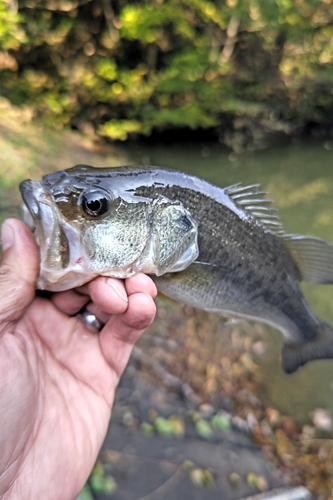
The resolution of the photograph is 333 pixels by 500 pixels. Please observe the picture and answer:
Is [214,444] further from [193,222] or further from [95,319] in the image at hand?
[193,222]

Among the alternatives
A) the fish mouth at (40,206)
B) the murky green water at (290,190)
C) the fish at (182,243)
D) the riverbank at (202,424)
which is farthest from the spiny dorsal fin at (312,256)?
the murky green water at (290,190)

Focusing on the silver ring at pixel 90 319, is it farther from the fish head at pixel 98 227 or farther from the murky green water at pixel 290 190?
the murky green water at pixel 290 190

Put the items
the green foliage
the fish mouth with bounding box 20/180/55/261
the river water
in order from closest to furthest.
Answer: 1. the fish mouth with bounding box 20/180/55/261
2. the river water
3. the green foliage

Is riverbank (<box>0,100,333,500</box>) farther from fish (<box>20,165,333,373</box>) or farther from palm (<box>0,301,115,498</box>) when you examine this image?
palm (<box>0,301,115,498</box>)

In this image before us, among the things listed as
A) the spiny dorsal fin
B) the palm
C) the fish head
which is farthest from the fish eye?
the spiny dorsal fin

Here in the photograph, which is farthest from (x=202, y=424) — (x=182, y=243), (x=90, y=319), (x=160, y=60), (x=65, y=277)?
(x=160, y=60)

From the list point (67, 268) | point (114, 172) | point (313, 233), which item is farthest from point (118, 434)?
point (313, 233)

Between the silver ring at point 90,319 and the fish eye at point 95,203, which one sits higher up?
the fish eye at point 95,203
